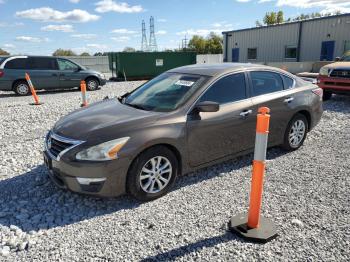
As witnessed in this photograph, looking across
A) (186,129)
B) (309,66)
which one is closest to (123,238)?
(186,129)

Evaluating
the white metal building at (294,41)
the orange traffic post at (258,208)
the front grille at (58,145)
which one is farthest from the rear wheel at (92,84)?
the white metal building at (294,41)

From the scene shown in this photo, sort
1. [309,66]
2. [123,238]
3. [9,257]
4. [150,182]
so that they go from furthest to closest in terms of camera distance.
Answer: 1. [309,66]
2. [150,182]
3. [123,238]
4. [9,257]

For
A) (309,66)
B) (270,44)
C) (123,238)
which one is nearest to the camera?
(123,238)

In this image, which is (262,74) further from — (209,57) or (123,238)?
(209,57)

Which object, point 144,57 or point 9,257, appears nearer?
point 9,257

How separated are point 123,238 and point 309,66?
19538mm

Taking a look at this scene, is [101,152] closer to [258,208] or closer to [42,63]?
[258,208]

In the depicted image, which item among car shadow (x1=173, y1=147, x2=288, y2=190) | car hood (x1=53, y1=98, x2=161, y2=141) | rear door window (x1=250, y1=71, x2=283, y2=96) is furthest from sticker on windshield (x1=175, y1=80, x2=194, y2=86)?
car shadow (x1=173, y1=147, x2=288, y2=190)

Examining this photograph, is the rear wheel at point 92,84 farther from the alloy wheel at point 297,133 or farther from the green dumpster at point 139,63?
the alloy wheel at point 297,133

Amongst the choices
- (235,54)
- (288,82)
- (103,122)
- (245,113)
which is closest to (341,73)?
(288,82)

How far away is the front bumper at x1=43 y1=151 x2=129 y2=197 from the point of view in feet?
11.2

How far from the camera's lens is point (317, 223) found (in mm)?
3283

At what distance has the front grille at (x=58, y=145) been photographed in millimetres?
3520

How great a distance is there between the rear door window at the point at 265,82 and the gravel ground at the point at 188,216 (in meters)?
1.12
